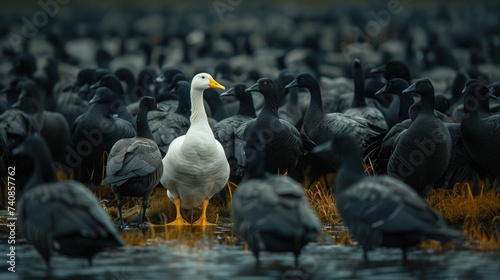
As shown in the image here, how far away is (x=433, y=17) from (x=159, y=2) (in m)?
28.3

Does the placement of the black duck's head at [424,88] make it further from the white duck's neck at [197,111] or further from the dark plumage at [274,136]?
the white duck's neck at [197,111]

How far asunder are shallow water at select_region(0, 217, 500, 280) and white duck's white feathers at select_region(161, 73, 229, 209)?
208cm

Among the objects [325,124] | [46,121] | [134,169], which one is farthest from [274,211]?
[46,121]

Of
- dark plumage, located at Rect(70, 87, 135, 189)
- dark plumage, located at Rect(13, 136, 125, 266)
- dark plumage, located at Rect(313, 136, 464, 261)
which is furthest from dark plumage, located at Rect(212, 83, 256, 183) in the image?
dark plumage, located at Rect(13, 136, 125, 266)

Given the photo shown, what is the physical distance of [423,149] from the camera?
543 inches

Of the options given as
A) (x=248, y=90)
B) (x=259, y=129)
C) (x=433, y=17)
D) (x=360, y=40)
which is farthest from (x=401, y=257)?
(x=433, y=17)

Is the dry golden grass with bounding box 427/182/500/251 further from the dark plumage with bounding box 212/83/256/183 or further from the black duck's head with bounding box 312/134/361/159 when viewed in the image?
the dark plumage with bounding box 212/83/256/183

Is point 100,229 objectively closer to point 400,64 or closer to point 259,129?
point 259,129

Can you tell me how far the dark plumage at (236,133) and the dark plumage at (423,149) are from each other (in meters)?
2.35

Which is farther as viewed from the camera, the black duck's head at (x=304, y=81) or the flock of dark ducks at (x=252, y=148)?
the black duck's head at (x=304, y=81)

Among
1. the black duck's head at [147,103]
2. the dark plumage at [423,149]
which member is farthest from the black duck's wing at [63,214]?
the dark plumage at [423,149]

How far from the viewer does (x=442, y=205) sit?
46.1 ft

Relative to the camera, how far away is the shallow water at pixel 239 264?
9.90 metres

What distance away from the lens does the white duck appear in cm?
1406
